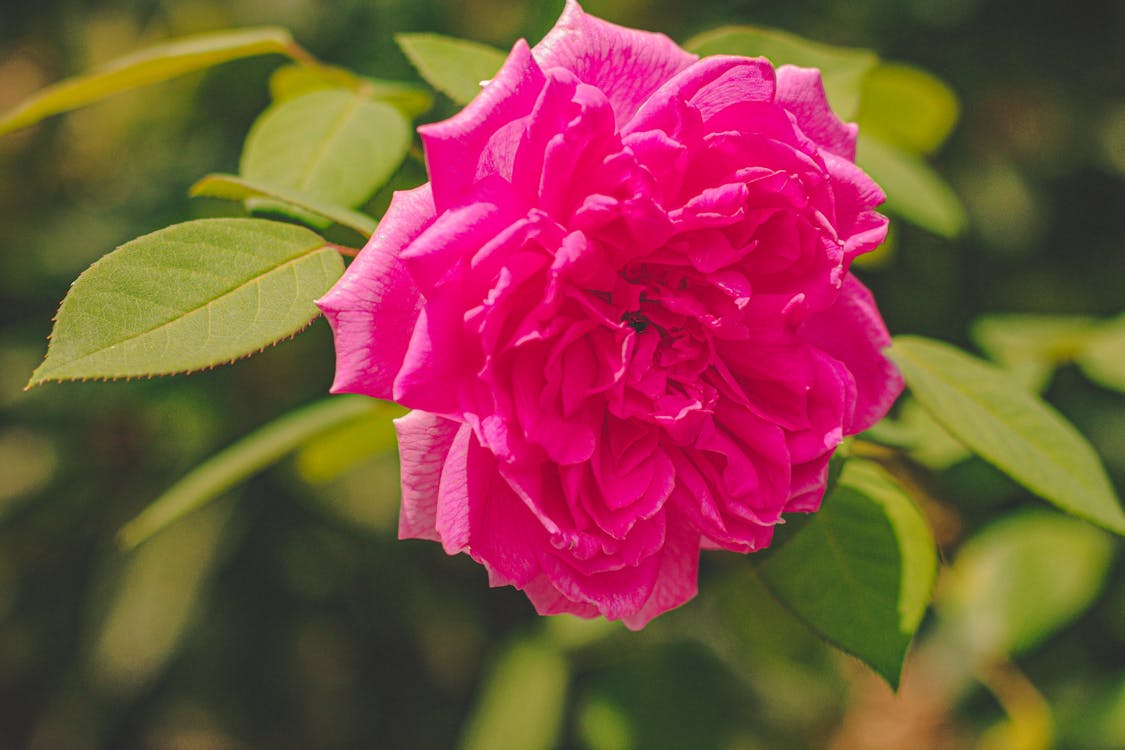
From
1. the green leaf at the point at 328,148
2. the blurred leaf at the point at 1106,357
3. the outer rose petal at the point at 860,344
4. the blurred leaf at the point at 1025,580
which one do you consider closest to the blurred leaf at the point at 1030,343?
the blurred leaf at the point at 1106,357

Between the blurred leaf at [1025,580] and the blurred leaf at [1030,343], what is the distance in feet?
1.05

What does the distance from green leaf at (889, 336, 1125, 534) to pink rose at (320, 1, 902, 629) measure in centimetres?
14

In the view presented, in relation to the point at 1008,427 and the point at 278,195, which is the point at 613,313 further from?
the point at 1008,427

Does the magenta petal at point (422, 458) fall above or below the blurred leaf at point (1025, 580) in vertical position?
above

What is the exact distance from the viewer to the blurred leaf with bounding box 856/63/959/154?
122 centimetres

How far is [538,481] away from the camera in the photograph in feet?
2.00

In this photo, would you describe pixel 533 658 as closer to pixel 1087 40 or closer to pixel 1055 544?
pixel 1055 544

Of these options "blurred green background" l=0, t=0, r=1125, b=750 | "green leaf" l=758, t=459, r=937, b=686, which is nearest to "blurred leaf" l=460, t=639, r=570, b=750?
"blurred green background" l=0, t=0, r=1125, b=750

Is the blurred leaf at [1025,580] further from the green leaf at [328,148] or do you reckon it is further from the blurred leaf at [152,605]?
the blurred leaf at [152,605]

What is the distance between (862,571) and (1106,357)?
74 centimetres

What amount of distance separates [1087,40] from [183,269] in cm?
183

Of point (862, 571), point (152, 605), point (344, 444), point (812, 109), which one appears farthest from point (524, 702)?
point (812, 109)

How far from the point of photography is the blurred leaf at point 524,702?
4.75ft

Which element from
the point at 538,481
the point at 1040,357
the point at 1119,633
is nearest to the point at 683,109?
the point at 538,481
